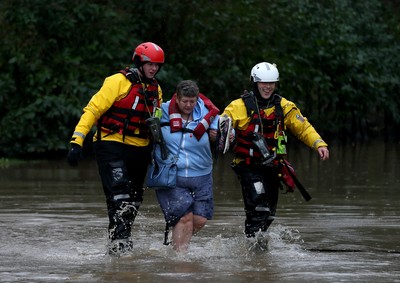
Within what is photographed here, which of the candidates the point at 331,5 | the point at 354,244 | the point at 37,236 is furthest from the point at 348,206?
the point at 331,5

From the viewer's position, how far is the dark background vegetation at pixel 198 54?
25297 mm

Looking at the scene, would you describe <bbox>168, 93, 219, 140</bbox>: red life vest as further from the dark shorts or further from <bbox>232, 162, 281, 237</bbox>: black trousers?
<bbox>232, 162, 281, 237</bbox>: black trousers

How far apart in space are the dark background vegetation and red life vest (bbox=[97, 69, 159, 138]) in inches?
529

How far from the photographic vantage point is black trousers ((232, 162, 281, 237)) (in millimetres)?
11633

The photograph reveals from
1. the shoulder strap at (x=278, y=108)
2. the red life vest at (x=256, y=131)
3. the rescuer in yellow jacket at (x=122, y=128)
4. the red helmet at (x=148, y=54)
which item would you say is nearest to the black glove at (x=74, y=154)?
the rescuer in yellow jacket at (x=122, y=128)

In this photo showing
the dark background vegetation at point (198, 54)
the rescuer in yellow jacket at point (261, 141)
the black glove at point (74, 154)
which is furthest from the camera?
the dark background vegetation at point (198, 54)

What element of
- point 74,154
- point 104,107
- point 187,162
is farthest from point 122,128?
point 187,162

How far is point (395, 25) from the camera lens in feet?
132

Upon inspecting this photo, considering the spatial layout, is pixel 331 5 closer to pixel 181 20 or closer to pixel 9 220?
pixel 181 20

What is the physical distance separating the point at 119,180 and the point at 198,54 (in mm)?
18288

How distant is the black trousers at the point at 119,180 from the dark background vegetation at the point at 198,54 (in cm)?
1339

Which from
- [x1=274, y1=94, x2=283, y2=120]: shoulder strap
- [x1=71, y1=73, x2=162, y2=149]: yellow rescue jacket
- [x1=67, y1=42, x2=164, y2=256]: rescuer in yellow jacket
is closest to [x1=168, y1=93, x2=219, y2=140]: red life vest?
[x1=67, y1=42, x2=164, y2=256]: rescuer in yellow jacket

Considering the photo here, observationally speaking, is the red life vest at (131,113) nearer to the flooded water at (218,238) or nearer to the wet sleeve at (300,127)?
the flooded water at (218,238)

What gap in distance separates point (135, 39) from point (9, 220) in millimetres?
14007
